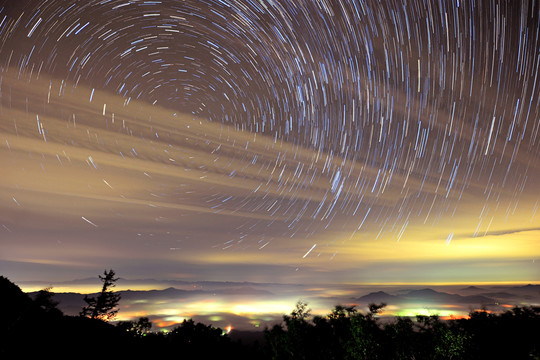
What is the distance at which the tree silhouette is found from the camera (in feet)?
159

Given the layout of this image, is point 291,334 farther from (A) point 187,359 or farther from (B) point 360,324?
(A) point 187,359

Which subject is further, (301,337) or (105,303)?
(105,303)

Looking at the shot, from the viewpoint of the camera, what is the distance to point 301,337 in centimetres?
3170

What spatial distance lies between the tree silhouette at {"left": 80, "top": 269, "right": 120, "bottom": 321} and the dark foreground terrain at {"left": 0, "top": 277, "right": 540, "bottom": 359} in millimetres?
4040

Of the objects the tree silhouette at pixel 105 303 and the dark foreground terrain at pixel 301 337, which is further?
the tree silhouette at pixel 105 303

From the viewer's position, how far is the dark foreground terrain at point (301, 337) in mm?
23203

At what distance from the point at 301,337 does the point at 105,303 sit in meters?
34.2

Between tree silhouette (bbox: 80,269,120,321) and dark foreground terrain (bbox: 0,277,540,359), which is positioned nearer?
dark foreground terrain (bbox: 0,277,540,359)

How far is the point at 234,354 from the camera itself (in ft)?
135

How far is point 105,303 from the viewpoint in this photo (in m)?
49.5

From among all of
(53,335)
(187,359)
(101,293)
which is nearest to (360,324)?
(187,359)

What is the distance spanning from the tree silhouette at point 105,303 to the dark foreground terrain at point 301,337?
404 centimetres

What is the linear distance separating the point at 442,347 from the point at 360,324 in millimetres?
6007

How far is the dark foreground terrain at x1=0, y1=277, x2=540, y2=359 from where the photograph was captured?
23203mm
